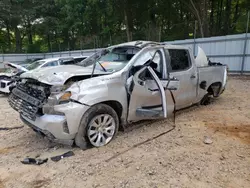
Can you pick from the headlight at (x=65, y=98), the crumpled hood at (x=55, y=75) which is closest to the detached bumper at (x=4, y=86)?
the crumpled hood at (x=55, y=75)

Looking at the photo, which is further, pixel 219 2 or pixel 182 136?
pixel 219 2

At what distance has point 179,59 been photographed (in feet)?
15.2

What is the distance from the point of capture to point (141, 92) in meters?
3.78

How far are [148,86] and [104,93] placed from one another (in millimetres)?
940

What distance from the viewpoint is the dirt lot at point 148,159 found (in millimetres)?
2623

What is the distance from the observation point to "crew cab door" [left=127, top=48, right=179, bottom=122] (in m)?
3.67

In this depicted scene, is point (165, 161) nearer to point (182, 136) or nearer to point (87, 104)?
point (182, 136)

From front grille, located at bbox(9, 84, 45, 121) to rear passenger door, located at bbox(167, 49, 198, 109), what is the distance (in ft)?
8.39

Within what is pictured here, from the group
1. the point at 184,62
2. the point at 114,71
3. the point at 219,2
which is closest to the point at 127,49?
the point at 114,71

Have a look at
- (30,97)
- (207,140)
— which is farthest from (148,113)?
(30,97)

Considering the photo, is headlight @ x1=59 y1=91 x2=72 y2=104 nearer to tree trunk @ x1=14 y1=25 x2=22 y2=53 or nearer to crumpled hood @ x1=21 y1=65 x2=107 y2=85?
crumpled hood @ x1=21 y1=65 x2=107 y2=85

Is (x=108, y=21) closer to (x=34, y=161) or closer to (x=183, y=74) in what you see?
(x=183, y=74)

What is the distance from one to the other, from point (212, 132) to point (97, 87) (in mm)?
2394

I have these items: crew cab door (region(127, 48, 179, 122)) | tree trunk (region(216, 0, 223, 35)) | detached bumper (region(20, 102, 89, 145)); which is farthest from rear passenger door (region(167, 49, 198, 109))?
tree trunk (region(216, 0, 223, 35))
